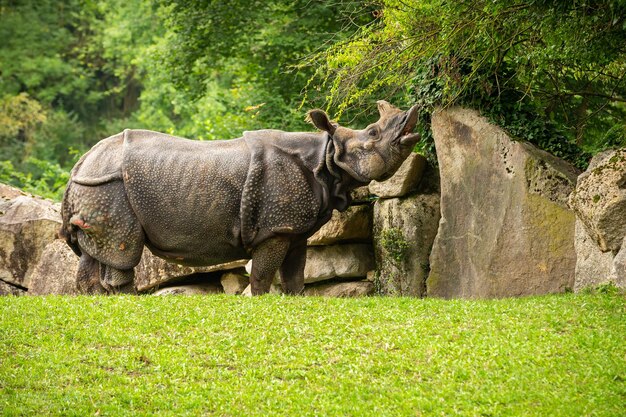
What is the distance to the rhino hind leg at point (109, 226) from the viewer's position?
13.4 metres

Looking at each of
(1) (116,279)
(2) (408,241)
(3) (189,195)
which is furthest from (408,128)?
(1) (116,279)

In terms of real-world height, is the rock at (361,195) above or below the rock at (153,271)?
above

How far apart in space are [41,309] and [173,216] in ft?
7.66

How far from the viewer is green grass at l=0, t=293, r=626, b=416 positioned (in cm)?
909

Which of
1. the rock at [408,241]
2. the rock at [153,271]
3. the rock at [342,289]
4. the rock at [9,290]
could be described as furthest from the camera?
the rock at [9,290]

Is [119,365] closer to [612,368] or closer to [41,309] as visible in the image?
[41,309]

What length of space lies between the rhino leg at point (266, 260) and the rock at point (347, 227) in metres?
2.45

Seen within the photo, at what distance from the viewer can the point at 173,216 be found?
13.5 m

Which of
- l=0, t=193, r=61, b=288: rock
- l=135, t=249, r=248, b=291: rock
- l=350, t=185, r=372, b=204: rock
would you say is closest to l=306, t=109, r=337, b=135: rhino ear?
l=350, t=185, r=372, b=204: rock

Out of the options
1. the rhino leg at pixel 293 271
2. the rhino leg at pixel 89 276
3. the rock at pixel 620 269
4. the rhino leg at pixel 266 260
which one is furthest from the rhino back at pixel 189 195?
the rock at pixel 620 269

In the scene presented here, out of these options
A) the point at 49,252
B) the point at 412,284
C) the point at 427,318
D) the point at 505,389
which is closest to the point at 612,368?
the point at 505,389

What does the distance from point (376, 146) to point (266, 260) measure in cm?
212

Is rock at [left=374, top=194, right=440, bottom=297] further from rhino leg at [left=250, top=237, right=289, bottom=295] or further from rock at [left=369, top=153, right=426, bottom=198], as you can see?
rhino leg at [left=250, top=237, right=289, bottom=295]

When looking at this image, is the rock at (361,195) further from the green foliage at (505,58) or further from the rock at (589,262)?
the rock at (589,262)
